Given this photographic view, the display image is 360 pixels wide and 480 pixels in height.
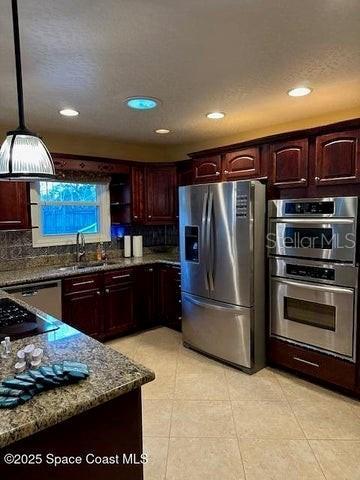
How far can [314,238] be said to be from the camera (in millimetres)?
2633

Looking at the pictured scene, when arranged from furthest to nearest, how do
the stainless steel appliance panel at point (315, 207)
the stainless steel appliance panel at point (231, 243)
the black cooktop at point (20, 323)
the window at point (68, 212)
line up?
the window at point (68, 212) < the stainless steel appliance panel at point (231, 243) < the stainless steel appliance panel at point (315, 207) < the black cooktop at point (20, 323)

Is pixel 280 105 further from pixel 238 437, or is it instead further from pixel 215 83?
pixel 238 437

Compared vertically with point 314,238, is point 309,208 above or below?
above

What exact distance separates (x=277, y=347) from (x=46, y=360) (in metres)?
2.21

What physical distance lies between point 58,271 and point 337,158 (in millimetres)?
2790

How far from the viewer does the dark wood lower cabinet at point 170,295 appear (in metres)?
3.92

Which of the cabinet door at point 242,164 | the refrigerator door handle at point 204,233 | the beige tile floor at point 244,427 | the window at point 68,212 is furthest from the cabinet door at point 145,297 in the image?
the cabinet door at point 242,164

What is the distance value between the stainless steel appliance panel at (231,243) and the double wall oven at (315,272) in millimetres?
249

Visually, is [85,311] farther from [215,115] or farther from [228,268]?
[215,115]

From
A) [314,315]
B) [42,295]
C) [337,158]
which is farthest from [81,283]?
[337,158]

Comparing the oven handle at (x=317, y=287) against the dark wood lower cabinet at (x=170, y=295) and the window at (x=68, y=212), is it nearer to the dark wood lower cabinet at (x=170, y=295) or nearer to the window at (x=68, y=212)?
the dark wood lower cabinet at (x=170, y=295)

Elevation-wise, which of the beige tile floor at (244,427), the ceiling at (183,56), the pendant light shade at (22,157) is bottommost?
the beige tile floor at (244,427)

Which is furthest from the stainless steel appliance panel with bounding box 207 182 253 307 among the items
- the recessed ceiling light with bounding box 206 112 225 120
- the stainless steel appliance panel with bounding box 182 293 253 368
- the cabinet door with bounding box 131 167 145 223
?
the cabinet door with bounding box 131 167 145 223

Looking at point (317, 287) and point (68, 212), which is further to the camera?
point (68, 212)
